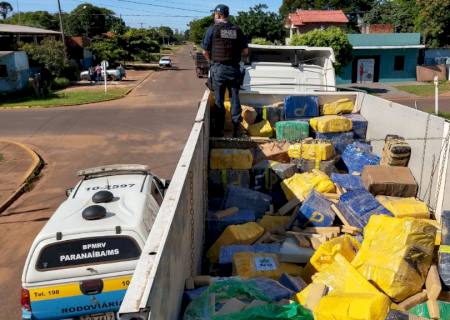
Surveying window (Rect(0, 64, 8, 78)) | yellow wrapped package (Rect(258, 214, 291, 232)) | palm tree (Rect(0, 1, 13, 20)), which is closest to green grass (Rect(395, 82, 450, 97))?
window (Rect(0, 64, 8, 78))

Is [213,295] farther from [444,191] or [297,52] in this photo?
[297,52]

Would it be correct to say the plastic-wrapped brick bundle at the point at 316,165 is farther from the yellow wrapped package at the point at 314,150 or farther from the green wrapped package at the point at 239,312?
Answer: the green wrapped package at the point at 239,312

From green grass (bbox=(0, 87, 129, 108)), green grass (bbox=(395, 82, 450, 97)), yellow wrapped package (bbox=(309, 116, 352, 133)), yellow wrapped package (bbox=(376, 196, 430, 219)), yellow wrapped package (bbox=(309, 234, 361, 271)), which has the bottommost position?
green grass (bbox=(395, 82, 450, 97))

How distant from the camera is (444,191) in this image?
5.50 meters

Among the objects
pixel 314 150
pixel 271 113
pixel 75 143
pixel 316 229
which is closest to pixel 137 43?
pixel 75 143

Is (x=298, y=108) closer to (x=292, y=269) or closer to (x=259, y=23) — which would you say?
(x=292, y=269)

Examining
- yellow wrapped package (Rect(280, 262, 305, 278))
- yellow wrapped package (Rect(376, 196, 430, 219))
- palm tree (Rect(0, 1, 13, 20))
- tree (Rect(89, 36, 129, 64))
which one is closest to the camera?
yellow wrapped package (Rect(280, 262, 305, 278))

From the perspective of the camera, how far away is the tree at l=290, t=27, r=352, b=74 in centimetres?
2848

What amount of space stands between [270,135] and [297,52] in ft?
12.1

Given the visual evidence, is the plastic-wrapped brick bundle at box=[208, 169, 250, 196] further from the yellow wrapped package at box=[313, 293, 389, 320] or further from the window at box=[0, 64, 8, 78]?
the window at box=[0, 64, 8, 78]

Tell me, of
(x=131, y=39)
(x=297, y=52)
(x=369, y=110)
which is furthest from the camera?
(x=131, y=39)

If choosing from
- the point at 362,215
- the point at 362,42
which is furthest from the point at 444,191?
the point at 362,42

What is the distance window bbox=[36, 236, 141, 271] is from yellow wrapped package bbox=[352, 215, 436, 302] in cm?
236

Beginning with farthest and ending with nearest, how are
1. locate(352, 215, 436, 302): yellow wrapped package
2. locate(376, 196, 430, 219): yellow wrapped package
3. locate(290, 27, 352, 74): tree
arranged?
locate(290, 27, 352, 74): tree
locate(376, 196, 430, 219): yellow wrapped package
locate(352, 215, 436, 302): yellow wrapped package
